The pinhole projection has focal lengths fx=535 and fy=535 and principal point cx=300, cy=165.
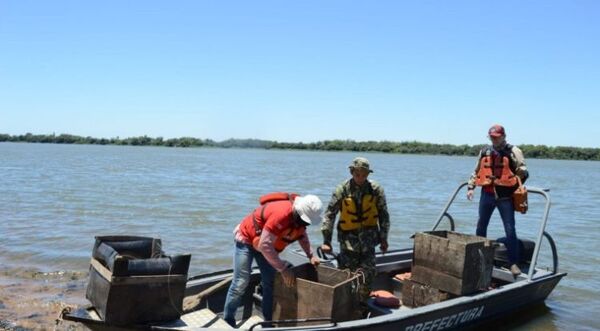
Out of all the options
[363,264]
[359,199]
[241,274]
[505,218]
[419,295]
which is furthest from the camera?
[505,218]

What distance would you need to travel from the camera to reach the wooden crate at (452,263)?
5781 mm

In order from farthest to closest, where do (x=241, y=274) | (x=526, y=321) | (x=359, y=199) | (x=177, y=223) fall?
(x=177, y=223), (x=526, y=321), (x=359, y=199), (x=241, y=274)

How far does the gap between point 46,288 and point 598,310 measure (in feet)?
27.5

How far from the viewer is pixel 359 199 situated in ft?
17.9

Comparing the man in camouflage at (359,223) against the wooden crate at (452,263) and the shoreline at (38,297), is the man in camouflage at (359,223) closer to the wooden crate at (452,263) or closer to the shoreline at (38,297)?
the wooden crate at (452,263)

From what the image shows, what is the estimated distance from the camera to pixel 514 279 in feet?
22.4

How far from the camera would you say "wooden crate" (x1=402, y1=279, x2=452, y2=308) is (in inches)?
235

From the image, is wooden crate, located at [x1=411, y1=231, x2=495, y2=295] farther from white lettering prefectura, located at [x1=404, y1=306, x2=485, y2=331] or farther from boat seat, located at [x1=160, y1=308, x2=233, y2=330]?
boat seat, located at [x1=160, y1=308, x2=233, y2=330]

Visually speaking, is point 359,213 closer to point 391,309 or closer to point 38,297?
point 391,309

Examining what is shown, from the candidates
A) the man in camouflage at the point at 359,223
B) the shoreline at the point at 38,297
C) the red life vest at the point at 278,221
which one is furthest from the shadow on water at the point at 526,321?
the shoreline at the point at 38,297

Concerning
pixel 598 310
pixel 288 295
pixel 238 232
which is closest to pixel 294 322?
pixel 288 295

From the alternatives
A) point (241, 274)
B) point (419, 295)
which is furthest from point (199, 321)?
point (419, 295)

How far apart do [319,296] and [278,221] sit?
803 millimetres

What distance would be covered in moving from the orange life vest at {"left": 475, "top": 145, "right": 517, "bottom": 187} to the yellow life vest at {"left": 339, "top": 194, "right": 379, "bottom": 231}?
6.95 ft
